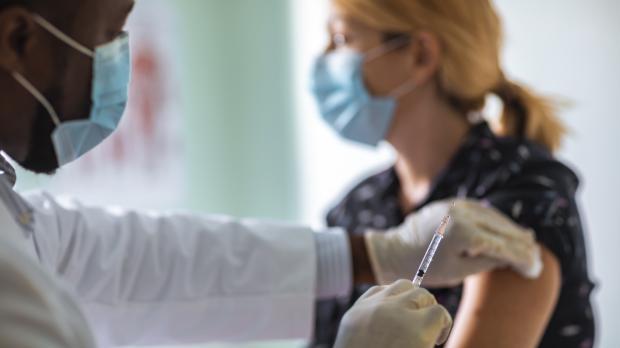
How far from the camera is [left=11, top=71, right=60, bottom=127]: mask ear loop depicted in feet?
3.46

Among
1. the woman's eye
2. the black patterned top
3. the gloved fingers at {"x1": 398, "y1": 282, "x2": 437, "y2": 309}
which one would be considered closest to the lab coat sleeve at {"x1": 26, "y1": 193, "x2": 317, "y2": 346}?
the black patterned top

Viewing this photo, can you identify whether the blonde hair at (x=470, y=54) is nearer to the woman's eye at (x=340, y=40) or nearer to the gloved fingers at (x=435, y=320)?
the woman's eye at (x=340, y=40)

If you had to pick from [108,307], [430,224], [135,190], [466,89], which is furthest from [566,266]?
[135,190]

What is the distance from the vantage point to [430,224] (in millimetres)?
1423

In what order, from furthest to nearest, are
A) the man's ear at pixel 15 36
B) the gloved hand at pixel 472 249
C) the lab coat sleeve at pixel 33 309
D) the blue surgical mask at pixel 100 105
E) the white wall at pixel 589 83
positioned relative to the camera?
1. the white wall at pixel 589 83
2. the gloved hand at pixel 472 249
3. the blue surgical mask at pixel 100 105
4. the man's ear at pixel 15 36
5. the lab coat sleeve at pixel 33 309

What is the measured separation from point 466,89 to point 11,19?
0.93 m

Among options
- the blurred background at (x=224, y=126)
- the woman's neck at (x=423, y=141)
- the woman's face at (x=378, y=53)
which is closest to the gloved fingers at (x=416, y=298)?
the woman's neck at (x=423, y=141)

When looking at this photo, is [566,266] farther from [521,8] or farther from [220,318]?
[521,8]

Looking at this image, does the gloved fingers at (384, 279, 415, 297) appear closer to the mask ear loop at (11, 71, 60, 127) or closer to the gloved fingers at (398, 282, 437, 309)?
the gloved fingers at (398, 282, 437, 309)

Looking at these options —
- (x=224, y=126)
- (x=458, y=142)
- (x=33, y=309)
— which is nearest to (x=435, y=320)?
(x=33, y=309)

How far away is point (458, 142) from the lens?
1.69 meters

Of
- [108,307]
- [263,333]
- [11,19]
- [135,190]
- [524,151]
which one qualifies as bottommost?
[135,190]

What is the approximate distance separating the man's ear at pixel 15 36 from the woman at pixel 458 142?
69cm

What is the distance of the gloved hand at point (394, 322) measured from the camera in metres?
0.84
